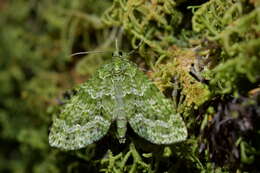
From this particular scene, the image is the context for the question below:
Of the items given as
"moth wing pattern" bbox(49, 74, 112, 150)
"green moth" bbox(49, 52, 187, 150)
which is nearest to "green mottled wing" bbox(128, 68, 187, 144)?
"green moth" bbox(49, 52, 187, 150)

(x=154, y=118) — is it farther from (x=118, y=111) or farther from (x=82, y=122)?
(x=82, y=122)

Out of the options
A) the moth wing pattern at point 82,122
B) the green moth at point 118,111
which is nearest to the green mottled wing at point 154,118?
the green moth at point 118,111

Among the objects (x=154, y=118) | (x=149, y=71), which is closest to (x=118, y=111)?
(x=154, y=118)

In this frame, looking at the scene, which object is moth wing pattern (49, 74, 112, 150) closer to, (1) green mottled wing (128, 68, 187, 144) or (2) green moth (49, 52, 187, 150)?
(2) green moth (49, 52, 187, 150)

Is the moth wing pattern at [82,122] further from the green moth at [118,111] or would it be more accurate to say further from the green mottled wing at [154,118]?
the green mottled wing at [154,118]

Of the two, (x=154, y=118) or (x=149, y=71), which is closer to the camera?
(x=154, y=118)

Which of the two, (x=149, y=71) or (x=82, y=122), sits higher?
(x=149, y=71)

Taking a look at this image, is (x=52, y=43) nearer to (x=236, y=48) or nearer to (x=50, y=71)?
(x=50, y=71)
